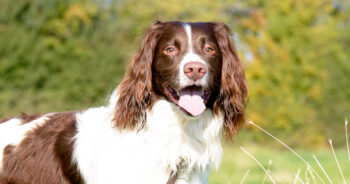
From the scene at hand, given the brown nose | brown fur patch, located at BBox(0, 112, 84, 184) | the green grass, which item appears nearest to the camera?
the brown nose

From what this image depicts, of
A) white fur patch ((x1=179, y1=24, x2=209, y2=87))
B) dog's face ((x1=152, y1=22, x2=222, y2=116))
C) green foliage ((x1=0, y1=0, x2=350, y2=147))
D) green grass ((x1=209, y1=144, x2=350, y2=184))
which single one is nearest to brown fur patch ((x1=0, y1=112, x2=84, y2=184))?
dog's face ((x1=152, y1=22, x2=222, y2=116))

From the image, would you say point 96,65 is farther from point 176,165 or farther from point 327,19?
point 176,165

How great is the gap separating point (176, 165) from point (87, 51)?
959 inches

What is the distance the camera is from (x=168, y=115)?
13.8 feet

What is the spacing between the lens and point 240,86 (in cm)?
443

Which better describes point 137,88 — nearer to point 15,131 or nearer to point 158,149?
point 158,149

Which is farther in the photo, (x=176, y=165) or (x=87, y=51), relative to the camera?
(x=87, y=51)

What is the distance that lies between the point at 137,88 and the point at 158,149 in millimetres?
502

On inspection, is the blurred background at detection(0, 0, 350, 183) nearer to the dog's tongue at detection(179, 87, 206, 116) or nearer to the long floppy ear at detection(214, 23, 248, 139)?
the long floppy ear at detection(214, 23, 248, 139)

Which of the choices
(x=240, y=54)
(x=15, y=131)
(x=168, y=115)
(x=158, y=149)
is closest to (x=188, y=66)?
(x=168, y=115)

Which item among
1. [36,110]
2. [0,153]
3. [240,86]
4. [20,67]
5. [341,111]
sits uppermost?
[240,86]

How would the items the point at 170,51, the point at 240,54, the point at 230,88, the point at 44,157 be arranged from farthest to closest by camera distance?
the point at 240,54
the point at 44,157
the point at 230,88
the point at 170,51

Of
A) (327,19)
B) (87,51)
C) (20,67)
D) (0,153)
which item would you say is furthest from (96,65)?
(0,153)

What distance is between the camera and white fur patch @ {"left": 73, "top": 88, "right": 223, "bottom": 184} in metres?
4.21
